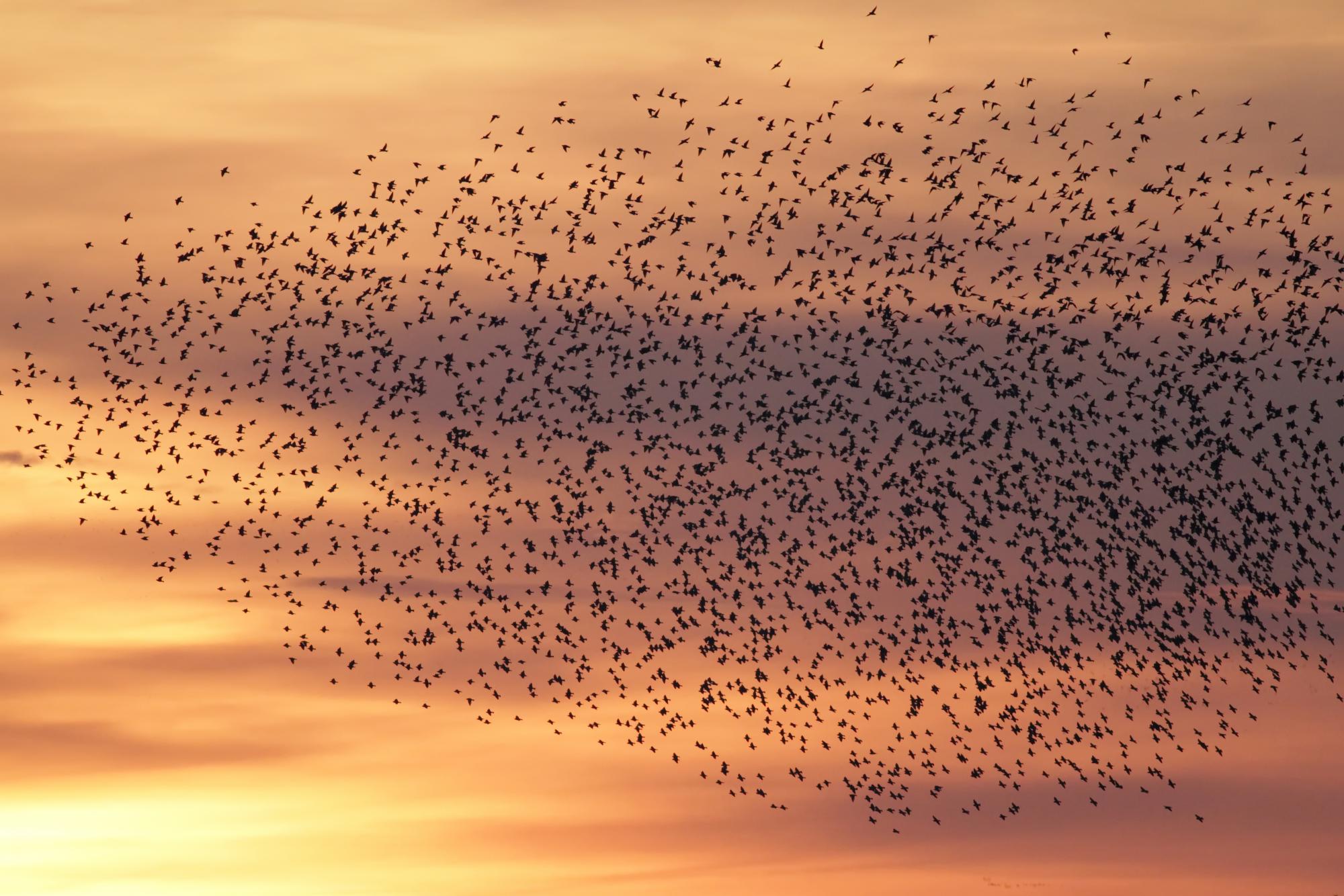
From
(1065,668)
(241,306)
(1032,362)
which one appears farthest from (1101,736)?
(241,306)

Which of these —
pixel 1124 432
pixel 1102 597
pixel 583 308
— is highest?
pixel 583 308

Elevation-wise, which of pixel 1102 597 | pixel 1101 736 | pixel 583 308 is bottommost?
pixel 1101 736

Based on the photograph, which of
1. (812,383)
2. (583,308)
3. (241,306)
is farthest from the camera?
(812,383)

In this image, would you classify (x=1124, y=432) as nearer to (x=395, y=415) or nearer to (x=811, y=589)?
(x=811, y=589)

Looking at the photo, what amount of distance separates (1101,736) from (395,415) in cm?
2031

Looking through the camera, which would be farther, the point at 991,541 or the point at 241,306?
the point at 991,541

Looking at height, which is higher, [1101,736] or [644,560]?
[644,560]

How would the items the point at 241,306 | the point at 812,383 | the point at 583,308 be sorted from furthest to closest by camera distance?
the point at 812,383
the point at 583,308
the point at 241,306

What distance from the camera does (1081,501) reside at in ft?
168

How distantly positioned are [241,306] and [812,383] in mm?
15642

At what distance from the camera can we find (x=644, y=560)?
53.5m

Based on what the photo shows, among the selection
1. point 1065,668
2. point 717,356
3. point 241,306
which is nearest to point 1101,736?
point 1065,668

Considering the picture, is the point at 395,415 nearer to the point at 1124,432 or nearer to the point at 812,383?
the point at 812,383

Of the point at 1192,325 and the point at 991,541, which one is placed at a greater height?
the point at 1192,325
